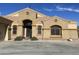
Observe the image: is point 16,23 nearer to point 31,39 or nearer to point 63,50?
point 31,39

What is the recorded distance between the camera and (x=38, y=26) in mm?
14547

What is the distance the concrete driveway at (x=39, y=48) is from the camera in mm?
13133

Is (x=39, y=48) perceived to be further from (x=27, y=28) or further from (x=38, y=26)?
(x=27, y=28)

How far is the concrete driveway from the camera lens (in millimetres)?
13133

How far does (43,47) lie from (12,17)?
6.83 ft

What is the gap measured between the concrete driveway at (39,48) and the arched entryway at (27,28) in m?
0.38

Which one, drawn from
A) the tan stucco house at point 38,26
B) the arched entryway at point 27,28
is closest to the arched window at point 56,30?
the tan stucco house at point 38,26

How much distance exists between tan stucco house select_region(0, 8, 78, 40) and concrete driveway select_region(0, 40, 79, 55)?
294 mm

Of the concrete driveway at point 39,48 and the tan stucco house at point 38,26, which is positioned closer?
the concrete driveway at point 39,48

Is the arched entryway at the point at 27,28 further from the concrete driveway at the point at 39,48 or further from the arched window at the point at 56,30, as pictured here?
the arched window at the point at 56,30

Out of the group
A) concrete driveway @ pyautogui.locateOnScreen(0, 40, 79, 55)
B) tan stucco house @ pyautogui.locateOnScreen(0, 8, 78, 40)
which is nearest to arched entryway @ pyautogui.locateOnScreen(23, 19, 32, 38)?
tan stucco house @ pyautogui.locateOnScreen(0, 8, 78, 40)

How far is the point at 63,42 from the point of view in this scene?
14492 millimetres

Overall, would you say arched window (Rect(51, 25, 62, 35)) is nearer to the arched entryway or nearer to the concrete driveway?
the concrete driveway

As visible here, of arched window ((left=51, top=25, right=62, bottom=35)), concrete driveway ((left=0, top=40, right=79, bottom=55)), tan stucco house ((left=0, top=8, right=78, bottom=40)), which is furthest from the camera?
arched window ((left=51, top=25, right=62, bottom=35))
